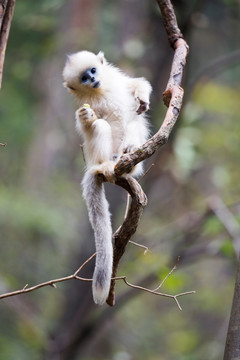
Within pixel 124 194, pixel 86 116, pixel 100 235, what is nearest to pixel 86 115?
pixel 86 116

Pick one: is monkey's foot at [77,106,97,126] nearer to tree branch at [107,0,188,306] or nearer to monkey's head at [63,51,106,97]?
monkey's head at [63,51,106,97]

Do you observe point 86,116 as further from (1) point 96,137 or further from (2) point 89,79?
(2) point 89,79

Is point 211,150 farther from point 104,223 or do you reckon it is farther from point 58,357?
point 104,223

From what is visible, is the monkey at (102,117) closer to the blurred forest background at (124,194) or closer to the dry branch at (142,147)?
the dry branch at (142,147)

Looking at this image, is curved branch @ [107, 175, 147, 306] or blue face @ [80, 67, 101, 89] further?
blue face @ [80, 67, 101, 89]

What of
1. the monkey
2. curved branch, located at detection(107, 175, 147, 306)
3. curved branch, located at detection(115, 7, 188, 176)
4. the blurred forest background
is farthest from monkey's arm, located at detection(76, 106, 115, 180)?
the blurred forest background

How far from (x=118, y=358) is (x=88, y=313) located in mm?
602

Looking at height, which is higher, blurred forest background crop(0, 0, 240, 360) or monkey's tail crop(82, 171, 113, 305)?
monkey's tail crop(82, 171, 113, 305)

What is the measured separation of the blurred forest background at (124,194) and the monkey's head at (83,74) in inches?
55.1

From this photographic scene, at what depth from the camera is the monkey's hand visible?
3395 mm

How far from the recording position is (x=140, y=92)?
12.0ft

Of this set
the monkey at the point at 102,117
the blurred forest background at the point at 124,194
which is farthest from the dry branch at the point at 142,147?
the blurred forest background at the point at 124,194

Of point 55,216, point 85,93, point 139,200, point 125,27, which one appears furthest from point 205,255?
point 125,27

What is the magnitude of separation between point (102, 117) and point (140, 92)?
0.95ft
